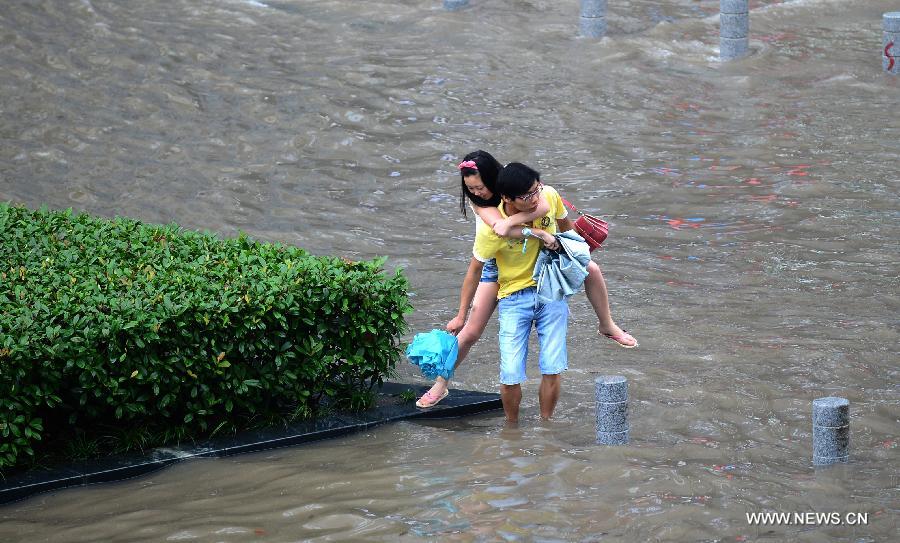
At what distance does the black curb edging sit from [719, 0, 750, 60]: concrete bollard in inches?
425

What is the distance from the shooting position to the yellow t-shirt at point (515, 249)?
6914 mm

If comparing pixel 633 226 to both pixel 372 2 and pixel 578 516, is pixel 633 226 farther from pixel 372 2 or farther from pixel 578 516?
pixel 372 2

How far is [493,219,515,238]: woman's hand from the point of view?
6.75 metres

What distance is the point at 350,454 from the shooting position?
22.5ft

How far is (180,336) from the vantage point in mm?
6742

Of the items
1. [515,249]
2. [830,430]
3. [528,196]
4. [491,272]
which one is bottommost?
[830,430]

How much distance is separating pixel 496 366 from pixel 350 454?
198 cm

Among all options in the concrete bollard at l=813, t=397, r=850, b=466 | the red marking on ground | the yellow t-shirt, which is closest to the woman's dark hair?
the yellow t-shirt

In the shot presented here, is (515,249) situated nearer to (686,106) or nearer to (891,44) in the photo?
(686,106)

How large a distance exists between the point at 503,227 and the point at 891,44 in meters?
11.2

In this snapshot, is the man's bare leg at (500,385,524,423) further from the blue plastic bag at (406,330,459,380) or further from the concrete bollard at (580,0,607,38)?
the concrete bollard at (580,0,607,38)

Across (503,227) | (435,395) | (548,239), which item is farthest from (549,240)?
(435,395)

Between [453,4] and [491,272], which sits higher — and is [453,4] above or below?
above

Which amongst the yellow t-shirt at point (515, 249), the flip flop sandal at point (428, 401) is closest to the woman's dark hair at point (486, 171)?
the yellow t-shirt at point (515, 249)
